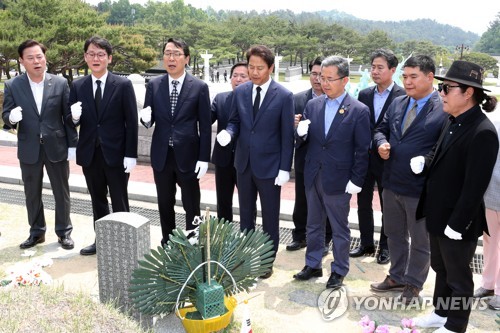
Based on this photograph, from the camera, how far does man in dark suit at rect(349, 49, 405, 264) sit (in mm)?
4625

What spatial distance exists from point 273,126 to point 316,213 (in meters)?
0.84

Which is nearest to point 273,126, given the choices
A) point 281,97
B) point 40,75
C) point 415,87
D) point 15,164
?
point 281,97

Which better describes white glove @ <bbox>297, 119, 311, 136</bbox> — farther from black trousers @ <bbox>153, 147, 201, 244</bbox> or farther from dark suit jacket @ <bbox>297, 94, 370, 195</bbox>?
black trousers @ <bbox>153, 147, 201, 244</bbox>

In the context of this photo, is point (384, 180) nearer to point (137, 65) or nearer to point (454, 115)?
point (454, 115)

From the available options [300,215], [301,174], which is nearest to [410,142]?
[301,174]

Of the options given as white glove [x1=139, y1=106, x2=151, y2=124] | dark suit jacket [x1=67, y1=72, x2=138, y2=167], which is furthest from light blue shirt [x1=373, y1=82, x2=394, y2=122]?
dark suit jacket [x1=67, y1=72, x2=138, y2=167]

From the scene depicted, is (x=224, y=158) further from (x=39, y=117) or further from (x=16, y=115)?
(x=16, y=115)

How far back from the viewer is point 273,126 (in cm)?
438

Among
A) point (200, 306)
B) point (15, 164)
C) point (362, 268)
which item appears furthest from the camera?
point (15, 164)

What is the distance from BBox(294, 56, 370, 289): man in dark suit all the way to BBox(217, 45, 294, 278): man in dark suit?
7.8 inches

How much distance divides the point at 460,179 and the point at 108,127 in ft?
10.5

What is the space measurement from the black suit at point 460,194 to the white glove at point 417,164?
0.06 m

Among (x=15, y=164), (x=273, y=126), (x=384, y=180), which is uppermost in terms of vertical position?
Result: (x=273, y=126)

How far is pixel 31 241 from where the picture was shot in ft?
17.4
